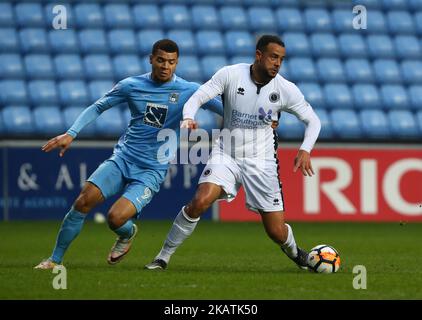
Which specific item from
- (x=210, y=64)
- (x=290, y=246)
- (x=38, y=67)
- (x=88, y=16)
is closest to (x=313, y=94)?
(x=210, y=64)

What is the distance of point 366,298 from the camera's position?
20.6 ft

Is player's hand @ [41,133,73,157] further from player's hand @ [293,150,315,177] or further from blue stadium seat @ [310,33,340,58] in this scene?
blue stadium seat @ [310,33,340,58]

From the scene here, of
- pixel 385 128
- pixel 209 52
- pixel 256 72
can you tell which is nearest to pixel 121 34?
pixel 209 52

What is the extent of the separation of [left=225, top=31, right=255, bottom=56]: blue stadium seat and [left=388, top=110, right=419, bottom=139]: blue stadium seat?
106 inches

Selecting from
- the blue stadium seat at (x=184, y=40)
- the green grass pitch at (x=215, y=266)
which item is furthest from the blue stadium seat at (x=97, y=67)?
the green grass pitch at (x=215, y=266)

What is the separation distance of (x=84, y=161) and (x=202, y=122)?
2.30 m

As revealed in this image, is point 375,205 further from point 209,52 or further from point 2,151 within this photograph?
point 2,151

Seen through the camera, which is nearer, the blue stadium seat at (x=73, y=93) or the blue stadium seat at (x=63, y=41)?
the blue stadium seat at (x=73, y=93)

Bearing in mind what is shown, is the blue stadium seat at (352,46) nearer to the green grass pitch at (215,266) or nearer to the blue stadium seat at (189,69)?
the blue stadium seat at (189,69)

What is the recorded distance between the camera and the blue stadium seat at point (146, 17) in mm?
17797

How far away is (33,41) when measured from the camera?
17141 mm

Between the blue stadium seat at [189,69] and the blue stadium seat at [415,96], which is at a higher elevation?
the blue stadium seat at [189,69]

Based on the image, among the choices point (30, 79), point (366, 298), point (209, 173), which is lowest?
point (366, 298)

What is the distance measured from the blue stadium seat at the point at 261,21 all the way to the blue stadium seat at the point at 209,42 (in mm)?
718
